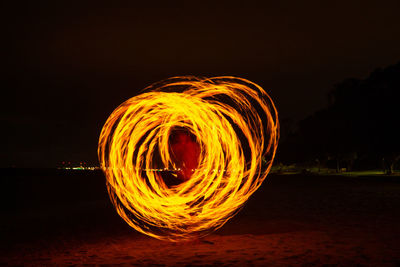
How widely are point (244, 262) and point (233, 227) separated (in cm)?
387

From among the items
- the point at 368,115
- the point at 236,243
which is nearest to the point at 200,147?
the point at 236,243

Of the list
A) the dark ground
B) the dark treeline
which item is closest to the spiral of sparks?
the dark ground

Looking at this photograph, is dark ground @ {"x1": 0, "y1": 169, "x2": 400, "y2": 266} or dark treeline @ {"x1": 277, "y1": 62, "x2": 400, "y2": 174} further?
dark treeline @ {"x1": 277, "y1": 62, "x2": 400, "y2": 174}

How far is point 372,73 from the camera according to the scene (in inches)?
1806

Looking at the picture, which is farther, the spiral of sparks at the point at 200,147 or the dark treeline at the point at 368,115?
the dark treeline at the point at 368,115

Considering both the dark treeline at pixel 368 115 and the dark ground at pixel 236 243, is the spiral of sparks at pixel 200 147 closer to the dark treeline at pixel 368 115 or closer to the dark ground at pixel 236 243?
the dark ground at pixel 236 243

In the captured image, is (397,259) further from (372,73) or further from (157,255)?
(372,73)

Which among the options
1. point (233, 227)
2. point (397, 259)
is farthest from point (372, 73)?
point (397, 259)

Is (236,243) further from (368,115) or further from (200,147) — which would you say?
(368,115)

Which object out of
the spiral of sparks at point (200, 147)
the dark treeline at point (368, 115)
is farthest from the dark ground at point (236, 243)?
the dark treeline at point (368, 115)

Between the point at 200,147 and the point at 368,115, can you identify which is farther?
the point at 368,115

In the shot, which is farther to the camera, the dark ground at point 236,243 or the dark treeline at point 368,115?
the dark treeline at point 368,115

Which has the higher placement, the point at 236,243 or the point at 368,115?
the point at 368,115

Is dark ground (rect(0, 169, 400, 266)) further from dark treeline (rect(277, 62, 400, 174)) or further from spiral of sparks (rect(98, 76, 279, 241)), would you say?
dark treeline (rect(277, 62, 400, 174))
